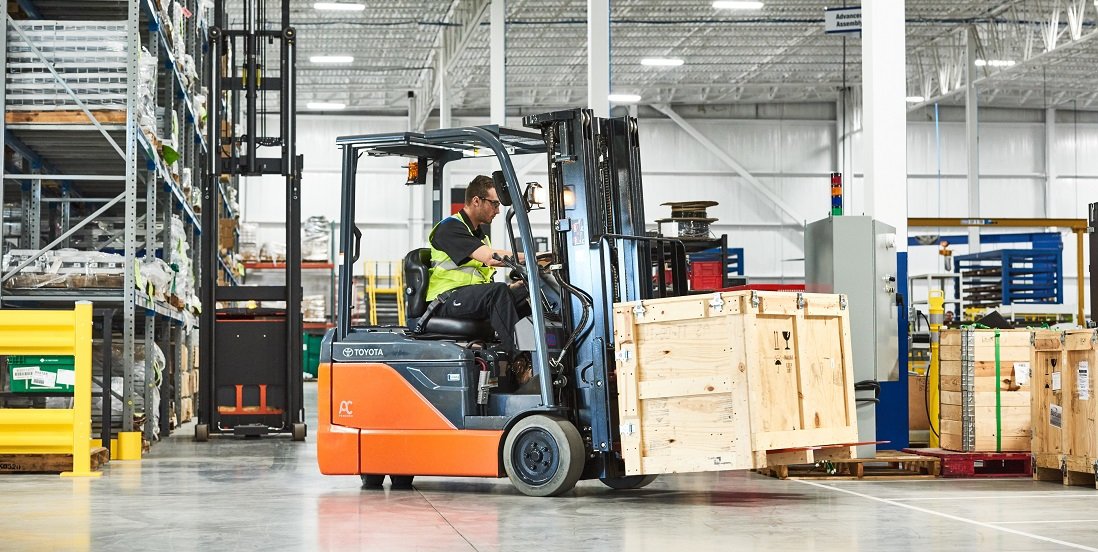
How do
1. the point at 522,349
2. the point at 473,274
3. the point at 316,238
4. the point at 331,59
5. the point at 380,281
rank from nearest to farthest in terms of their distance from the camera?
the point at 522,349, the point at 473,274, the point at 331,59, the point at 316,238, the point at 380,281

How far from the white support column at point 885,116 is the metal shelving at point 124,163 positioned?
567cm

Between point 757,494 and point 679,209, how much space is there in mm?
6327

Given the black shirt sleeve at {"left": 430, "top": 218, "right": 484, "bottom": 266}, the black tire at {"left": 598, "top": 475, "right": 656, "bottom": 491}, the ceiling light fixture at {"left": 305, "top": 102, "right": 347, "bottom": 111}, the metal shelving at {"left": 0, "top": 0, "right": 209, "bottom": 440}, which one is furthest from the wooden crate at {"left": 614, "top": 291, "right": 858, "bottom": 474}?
the ceiling light fixture at {"left": 305, "top": 102, "right": 347, "bottom": 111}

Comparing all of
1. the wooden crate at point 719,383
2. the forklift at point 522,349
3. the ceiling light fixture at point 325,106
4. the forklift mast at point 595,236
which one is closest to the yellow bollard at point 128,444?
the forklift at point 522,349

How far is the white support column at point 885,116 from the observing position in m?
9.44

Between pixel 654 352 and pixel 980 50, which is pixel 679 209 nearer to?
pixel 654 352

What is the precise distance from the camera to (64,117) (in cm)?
952

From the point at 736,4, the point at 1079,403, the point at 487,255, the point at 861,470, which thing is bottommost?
the point at 861,470

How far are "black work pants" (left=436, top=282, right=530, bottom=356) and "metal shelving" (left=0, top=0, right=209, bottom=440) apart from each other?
3.25 metres

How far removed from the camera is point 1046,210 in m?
34.0

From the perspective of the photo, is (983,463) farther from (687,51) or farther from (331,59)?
(331,59)

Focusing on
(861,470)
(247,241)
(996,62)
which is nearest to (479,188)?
(861,470)

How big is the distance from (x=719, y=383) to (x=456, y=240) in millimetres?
1841

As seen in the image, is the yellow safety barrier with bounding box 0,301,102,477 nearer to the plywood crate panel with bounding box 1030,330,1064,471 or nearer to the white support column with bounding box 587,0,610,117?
the plywood crate panel with bounding box 1030,330,1064,471
